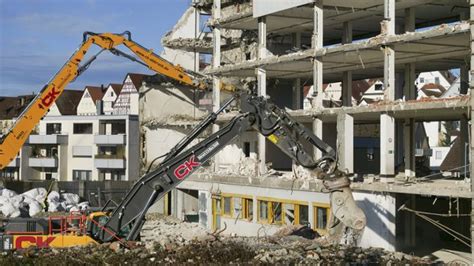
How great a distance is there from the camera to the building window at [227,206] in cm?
3646

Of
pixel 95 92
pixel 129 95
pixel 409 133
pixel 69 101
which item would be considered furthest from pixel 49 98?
pixel 69 101

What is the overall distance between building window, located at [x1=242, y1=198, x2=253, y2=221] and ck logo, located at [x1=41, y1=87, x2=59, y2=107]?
470 inches

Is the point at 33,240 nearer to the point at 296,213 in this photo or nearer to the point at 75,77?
the point at 296,213

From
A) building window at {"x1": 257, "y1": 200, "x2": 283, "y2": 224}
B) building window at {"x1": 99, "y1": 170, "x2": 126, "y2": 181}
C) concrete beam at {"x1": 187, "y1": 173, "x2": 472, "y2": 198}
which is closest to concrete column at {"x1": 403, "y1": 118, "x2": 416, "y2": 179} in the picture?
Result: concrete beam at {"x1": 187, "y1": 173, "x2": 472, "y2": 198}

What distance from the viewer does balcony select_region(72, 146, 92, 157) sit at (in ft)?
209

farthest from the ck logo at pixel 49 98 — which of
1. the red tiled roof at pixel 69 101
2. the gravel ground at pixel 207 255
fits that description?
the red tiled roof at pixel 69 101

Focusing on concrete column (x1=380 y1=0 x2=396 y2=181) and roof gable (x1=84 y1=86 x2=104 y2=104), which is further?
roof gable (x1=84 y1=86 x2=104 y2=104)

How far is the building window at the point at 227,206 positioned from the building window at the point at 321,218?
7.10 meters

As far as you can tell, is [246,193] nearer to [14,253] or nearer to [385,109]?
[385,109]

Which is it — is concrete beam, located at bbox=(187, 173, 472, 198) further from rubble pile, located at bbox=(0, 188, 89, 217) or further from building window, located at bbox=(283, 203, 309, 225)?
rubble pile, located at bbox=(0, 188, 89, 217)

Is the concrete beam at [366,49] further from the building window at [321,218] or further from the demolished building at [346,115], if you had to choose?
the building window at [321,218]

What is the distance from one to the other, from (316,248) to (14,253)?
30.1ft

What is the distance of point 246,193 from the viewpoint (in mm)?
34969

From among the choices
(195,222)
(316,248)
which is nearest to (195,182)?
(195,222)
